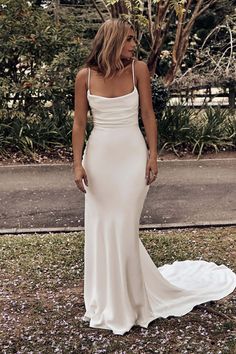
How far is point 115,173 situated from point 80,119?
46 centimetres

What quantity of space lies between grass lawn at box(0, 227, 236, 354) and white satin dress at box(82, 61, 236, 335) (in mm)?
144

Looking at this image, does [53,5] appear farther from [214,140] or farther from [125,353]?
[125,353]

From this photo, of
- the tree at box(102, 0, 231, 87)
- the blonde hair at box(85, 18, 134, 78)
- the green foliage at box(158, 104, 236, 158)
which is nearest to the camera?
the blonde hair at box(85, 18, 134, 78)

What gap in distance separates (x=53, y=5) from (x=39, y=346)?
11.3 metres

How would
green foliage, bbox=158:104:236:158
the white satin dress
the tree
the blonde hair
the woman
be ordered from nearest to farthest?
1. the blonde hair
2. the woman
3. the white satin dress
4. green foliage, bbox=158:104:236:158
5. the tree

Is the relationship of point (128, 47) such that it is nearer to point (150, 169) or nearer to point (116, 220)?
point (150, 169)

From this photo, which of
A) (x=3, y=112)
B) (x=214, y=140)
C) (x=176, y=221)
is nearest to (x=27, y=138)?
(x=3, y=112)

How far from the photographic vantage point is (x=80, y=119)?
4059 mm

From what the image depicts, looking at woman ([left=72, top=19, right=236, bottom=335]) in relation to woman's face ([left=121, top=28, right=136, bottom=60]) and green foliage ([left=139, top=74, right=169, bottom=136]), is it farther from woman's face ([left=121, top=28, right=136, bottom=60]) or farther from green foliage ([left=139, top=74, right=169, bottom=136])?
green foliage ([left=139, top=74, right=169, bottom=136])

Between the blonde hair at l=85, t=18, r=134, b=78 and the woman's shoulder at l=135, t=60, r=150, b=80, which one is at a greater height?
the blonde hair at l=85, t=18, r=134, b=78

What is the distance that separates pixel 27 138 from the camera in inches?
396

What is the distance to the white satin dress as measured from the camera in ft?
13.1

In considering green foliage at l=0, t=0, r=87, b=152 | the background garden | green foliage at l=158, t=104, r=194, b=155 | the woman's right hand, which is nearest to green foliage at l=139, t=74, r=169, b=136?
the background garden

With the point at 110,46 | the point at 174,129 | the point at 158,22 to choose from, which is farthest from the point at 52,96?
the point at 110,46
